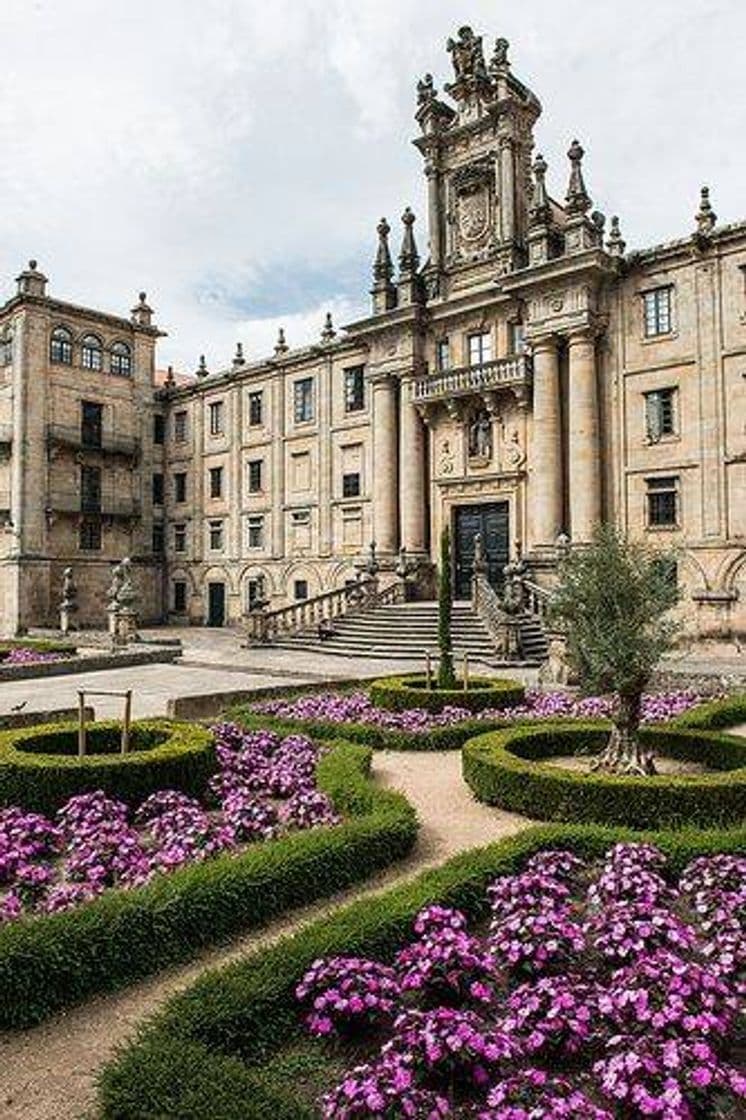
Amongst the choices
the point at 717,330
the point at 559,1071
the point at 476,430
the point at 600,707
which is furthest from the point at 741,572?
the point at 559,1071

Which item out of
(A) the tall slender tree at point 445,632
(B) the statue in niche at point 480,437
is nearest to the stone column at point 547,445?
(B) the statue in niche at point 480,437

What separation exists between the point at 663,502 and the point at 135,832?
23.3 m

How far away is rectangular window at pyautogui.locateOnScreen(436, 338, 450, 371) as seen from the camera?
110 ft

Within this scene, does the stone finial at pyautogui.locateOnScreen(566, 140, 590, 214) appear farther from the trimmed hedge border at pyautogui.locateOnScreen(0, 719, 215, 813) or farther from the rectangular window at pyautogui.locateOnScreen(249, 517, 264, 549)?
the trimmed hedge border at pyautogui.locateOnScreen(0, 719, 215, 813)

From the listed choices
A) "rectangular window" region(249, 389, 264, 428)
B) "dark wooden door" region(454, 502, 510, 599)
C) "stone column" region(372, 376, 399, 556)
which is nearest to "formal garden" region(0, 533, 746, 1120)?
"dark wooden door" region(454, 502, 510, 599)

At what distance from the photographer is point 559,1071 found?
4.42m

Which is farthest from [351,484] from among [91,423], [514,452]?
[91,423]

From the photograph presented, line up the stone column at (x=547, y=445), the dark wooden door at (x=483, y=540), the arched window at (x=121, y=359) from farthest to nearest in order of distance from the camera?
the arched window at (x=121, y=359)
the dark wooden door at (x=483, y=540)
the stone column at (x=547, y=445)

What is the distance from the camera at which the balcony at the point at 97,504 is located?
42.2 m

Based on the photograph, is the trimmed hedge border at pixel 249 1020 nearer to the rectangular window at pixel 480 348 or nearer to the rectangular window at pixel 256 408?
the rectangular window at pixel 480 348

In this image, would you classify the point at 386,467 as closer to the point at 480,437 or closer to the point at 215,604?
the point at 480,437

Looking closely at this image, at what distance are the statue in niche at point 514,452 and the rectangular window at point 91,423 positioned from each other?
23.5 m

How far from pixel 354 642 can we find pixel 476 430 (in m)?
10.4

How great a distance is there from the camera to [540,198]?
29.7 m
